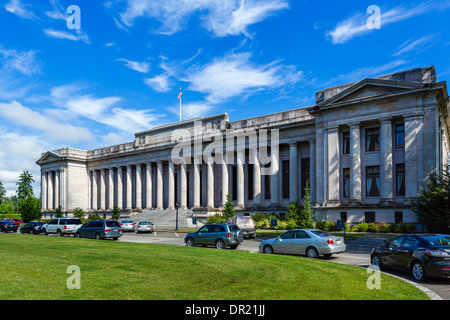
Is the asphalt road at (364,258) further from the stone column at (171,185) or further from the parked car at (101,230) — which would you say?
the stone column at (171,185)

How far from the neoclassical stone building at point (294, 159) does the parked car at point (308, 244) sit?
1884cm

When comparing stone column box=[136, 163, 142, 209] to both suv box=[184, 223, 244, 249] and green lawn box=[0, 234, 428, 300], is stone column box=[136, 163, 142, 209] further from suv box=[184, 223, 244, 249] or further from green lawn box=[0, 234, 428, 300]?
green lawn box=[0, 234, 428, 300]

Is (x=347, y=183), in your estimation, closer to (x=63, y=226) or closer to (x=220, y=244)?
(x=220, y=244)

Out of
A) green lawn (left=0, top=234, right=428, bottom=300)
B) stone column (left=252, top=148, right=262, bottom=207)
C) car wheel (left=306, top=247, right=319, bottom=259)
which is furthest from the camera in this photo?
stone column (left=252, top=148, right=262, bottom=207)

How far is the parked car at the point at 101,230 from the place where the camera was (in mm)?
30609

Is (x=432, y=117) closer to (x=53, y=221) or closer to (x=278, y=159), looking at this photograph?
(x=278, y=159)

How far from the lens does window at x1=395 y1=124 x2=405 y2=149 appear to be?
121 feet

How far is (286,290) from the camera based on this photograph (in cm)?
970

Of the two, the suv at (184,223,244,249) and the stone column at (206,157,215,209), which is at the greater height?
the stone column at (206,157,215,209)

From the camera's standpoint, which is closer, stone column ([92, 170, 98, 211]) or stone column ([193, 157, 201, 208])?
→ stone column ([193, 157, 201, 208])

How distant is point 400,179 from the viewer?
121 feet

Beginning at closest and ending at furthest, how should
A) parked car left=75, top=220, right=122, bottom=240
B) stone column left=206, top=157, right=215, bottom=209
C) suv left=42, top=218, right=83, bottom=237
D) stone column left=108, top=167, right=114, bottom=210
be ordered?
1. parked car left=75, top=220, right=122, bottom=240
2. suv left=42, top=218, right=83, bottom=237
3. stone column left=206, top=157, right=215, bottom=209
4. stone column left=108, top=167, right=114, bottom=210

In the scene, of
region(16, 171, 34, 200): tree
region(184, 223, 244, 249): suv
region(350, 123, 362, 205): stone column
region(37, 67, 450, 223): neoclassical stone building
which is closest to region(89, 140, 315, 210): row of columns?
region(37, 67, 450, 223): neoclassical stone building

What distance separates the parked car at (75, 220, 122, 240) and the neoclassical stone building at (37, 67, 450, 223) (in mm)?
20841
